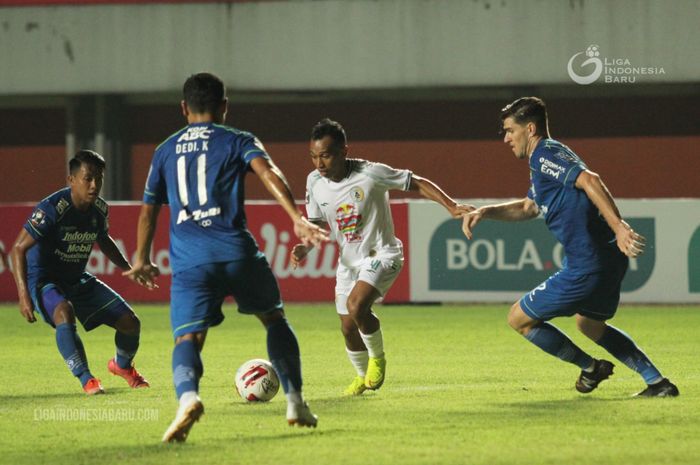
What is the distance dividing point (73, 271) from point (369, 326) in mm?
2291

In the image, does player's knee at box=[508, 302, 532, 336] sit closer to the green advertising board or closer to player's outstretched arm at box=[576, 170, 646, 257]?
player's outstretched arm at box=[576, 170, 646, 257]

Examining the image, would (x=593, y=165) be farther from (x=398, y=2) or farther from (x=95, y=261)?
(x=95, y=261)

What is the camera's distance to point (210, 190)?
680 centimetres

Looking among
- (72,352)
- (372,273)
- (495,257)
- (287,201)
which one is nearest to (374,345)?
(372,273)

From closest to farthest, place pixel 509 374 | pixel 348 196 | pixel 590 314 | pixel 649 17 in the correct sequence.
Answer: pixel 590 314 < pixel 348 196 < pixel 509 374 < pixel 649 17

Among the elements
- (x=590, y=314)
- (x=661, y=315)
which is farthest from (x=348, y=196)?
(x=661, y=315)

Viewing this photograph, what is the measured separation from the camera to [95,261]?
18484mm

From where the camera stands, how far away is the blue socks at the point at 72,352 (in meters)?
9.25

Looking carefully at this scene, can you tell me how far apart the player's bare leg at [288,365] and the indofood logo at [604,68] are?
15802 millimetres

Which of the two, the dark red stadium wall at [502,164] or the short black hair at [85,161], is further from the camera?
the dark red stadium wall at [502,164]

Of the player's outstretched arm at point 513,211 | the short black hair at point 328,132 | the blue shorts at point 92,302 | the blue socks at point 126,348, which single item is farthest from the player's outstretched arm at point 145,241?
the blue socks at point 126,348

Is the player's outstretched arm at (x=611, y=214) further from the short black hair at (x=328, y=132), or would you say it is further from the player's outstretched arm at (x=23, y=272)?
the player's outstretched arm at (x=23, y=272)

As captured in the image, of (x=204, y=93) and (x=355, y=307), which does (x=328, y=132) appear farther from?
(x=204, y=93)

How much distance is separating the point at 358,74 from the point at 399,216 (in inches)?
217
